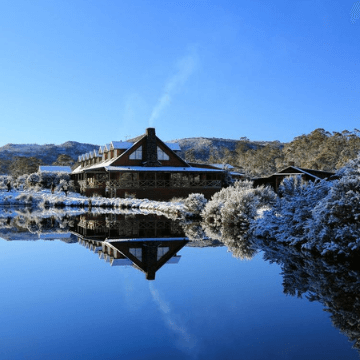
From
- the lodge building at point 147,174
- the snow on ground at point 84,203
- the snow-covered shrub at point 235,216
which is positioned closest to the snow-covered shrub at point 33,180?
the snow on ground at point 84,203

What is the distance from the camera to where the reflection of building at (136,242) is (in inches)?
457

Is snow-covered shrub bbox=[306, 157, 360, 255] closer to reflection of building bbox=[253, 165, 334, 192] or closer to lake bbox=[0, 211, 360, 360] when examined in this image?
lake bbox=[0, 211, 360, 360]

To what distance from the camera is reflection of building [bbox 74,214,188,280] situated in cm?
1161

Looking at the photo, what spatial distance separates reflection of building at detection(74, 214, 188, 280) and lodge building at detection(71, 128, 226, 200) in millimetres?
19069

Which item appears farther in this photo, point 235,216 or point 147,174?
point 147,174

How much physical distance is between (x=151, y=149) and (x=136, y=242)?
102 feet

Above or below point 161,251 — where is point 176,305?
above

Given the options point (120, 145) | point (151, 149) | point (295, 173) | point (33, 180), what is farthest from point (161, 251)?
point (33, 180)

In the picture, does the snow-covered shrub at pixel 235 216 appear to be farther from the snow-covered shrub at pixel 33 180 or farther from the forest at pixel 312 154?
the snow-covered shrub at pixel 33 180

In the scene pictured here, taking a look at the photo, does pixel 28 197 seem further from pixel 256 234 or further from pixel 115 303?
pixel 115 303

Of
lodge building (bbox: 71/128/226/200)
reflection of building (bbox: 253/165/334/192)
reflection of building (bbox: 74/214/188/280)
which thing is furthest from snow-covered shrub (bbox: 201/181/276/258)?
lodge building (bbox: 71/128/226/200)

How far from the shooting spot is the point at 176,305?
7.36 metres

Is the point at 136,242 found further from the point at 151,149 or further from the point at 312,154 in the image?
the point at 312,154

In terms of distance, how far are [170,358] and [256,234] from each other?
474 inches
